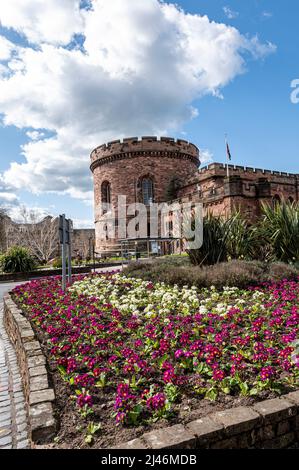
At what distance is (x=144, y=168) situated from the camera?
30.8 meters

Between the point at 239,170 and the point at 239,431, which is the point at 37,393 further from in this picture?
the point at 239,170

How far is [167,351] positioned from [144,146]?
28.7m

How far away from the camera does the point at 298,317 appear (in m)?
4.59

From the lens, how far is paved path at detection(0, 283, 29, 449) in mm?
2805

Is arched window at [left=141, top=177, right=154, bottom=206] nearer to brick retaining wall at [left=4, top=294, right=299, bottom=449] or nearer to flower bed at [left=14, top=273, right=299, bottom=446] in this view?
flower bed at [left=14, top=273, right=299, bottom=446]

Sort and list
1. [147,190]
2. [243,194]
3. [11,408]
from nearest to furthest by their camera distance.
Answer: [11,408] < [243,194] < [147,190]

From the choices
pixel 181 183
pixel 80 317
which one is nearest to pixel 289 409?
pixel 80 317

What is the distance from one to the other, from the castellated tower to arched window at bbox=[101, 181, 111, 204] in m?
0.80

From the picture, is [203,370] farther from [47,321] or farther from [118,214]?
[118,214]

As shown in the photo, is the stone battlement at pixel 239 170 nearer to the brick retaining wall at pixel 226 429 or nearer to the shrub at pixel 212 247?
the shrub at pixel 212 247

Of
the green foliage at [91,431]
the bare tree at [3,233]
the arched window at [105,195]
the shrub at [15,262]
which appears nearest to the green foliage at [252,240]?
the green foliage at [91,431]

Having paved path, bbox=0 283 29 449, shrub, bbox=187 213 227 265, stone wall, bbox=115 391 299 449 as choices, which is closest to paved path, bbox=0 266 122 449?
paved path, bbox=0 283 29 449

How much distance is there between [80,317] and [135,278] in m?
4.07

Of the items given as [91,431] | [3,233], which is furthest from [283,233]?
[3,233]
